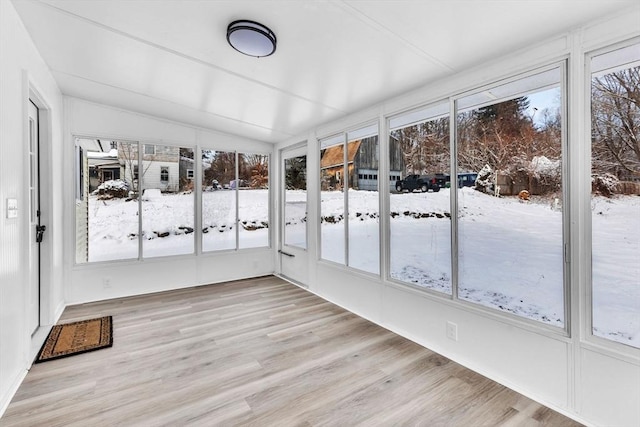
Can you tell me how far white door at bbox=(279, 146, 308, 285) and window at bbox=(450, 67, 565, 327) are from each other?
271 cm

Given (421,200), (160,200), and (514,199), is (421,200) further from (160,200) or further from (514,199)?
(160,200)

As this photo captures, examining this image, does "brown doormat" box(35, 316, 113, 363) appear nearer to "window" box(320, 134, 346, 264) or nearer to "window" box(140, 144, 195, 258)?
"window" box(140, 144, 195, 258)

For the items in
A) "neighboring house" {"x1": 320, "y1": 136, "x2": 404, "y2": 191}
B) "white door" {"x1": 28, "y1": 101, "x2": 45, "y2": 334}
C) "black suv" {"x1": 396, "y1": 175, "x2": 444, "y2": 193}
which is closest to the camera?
"black suv" {"x1": 396, "y1": 175, "x2": 444, "y2": 193}

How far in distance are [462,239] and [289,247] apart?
3.21 m

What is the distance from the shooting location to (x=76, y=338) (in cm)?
301

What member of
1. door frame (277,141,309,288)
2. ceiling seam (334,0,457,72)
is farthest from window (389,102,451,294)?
door frame (277,141,309,288)

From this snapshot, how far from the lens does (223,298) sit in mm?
4281

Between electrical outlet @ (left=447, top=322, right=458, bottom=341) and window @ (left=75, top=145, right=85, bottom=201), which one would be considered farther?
window @ (left=75, top=145, right=85, bottom=201)

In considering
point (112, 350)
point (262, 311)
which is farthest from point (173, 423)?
point (262, 311)

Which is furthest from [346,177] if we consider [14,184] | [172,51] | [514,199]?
[14,184]

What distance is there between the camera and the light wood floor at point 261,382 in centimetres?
193

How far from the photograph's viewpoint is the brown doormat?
2.73 m

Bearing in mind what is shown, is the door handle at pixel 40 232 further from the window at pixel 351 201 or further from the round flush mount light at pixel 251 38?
the window at pixel 351 201

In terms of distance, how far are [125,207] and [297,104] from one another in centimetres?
293
